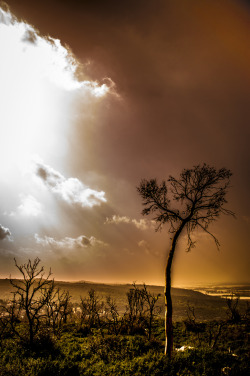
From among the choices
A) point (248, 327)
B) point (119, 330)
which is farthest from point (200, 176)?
point (248, 327)

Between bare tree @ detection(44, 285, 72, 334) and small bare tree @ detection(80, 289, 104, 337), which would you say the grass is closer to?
bare tree @ detection(44, 285, 72, 334)

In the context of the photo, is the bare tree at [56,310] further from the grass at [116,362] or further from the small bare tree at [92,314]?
the grass at [116,362]

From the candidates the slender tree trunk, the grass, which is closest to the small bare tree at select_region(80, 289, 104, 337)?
the grass

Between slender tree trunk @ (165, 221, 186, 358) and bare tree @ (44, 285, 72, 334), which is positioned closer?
slender tree trunk @ (165, 221, 186, 358)

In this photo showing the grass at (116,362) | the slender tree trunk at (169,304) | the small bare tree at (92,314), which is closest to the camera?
the grass at (116,362)

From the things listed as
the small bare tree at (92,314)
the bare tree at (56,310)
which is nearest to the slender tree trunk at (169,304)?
the bare tree at (56,310)

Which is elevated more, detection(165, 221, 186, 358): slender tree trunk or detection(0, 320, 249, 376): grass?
detection(165, 221, 186, 358): slender tree trunk

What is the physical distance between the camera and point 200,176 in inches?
440

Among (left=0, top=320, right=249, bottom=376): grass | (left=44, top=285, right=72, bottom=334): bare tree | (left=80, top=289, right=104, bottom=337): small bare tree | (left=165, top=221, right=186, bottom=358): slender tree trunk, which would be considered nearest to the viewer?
(left=0, top=320, right=249, bottom=376): grass

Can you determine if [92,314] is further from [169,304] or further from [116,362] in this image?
[169,304]

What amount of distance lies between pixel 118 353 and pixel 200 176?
11380 mm

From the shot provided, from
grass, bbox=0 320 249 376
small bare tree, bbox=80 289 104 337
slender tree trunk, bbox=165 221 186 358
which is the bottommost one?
small bare tree, bbox=80 289 104 337

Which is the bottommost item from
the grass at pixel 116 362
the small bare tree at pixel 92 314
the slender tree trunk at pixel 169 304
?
the small bare tree at pixel 92 314

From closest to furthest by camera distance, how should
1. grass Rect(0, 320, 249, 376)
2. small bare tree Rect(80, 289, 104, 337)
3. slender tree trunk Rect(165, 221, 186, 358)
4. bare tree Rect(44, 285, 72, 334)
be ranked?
1. grass Rect(0, 320, 249, 376)
2. slender tree trunk Rect(165, 221, 186, 358)
3. bare tree Rect(44, 285, 72, 334)
4. small bare tree Rect(80, 289, 104, 337)
